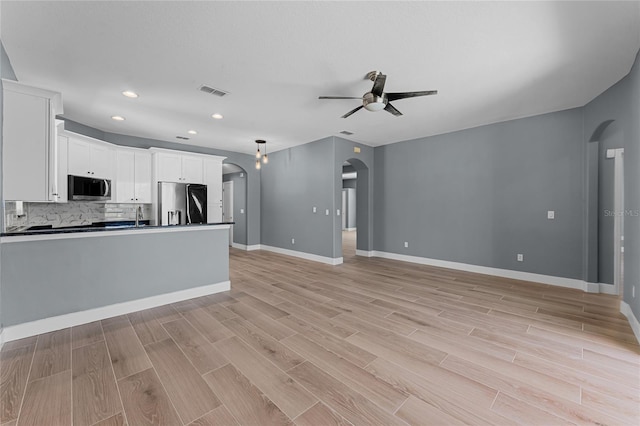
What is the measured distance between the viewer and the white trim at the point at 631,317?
2.46 metres

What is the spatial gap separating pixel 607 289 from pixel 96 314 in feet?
21.6

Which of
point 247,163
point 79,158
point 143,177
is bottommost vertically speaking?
point 143,177

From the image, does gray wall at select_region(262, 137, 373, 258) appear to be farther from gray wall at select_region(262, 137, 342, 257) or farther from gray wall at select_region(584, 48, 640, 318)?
gray wall at select_region(584, 48, 640, 318)

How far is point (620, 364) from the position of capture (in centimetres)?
205

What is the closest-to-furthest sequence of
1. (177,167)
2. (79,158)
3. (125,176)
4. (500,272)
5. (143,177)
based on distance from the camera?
(79,158)
(500,272)
(125,176)
(143,177)
(177,167)

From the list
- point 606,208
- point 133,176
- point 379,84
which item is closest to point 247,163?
point 133,176

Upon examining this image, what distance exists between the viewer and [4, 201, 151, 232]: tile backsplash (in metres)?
3.90

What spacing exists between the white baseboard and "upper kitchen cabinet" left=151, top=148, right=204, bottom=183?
127 inches

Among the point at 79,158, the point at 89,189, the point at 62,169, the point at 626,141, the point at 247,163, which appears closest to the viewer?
the point at 626,141

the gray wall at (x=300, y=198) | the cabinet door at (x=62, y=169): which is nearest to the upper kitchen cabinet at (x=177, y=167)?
the cabinet door at (x=62, y=169)

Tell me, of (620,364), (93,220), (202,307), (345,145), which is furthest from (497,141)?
(93,220)

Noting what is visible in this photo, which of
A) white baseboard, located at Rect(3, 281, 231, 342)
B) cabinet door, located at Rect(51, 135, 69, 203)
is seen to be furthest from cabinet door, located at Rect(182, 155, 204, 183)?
white baseboard, located at Rect(3, 281, 231, 342)

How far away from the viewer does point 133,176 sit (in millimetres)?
5355

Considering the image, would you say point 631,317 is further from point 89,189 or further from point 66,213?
point 66,213
